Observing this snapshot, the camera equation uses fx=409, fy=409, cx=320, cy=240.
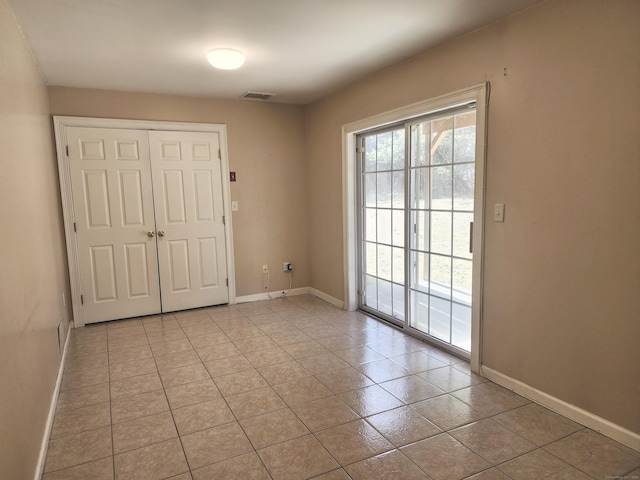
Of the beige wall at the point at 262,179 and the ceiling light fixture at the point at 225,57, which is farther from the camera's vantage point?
the beige wall at the point at 262,179

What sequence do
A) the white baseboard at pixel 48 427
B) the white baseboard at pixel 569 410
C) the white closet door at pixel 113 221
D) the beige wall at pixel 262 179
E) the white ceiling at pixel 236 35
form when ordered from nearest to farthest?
the white baseboard at pixel 48 427
the white baseboard at pixel 569 410
the white ceiling at pixel 236 35
the white closet door at pixel 113 221
the beige wall at pixel 262 179

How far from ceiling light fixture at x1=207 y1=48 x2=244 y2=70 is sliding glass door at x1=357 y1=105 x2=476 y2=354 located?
1.48 meters

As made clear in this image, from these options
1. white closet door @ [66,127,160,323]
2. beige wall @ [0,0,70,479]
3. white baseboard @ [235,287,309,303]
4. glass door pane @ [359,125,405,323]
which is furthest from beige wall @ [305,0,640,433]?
white closet door @ [66,127,160,323]

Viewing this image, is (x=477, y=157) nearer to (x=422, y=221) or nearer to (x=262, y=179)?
(x=422, y=221)

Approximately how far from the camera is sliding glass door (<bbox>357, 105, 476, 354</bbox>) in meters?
3.07

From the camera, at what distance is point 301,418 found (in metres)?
2.42

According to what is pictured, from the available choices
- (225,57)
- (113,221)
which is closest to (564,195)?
(225,57)

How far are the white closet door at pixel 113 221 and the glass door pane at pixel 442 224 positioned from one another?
280 cm

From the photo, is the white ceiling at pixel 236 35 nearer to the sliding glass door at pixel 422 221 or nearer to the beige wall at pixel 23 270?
the beige wall at pixel 23 270

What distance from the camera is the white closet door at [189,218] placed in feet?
14.6

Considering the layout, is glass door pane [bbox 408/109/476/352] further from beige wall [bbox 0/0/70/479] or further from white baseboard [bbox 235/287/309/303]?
beige wall [bbox 0/0/70/479]

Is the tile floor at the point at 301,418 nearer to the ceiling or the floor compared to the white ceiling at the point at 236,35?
nearer to the floor

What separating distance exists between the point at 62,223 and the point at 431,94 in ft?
12.0

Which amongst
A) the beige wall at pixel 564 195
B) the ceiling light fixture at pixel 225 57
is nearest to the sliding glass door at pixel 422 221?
the beige wall at pixel 564 195
